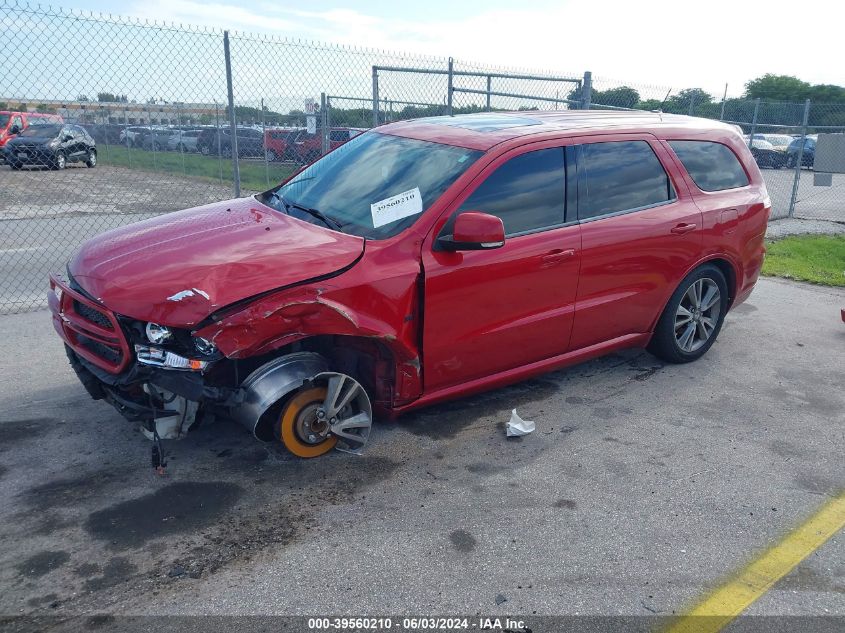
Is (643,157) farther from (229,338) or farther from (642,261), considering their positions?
(229,338)

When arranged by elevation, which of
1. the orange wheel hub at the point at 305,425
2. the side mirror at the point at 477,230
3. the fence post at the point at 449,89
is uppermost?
the fence post at the point at 449,89

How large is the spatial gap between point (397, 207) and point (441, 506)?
1649 mm

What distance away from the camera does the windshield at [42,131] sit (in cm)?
1446

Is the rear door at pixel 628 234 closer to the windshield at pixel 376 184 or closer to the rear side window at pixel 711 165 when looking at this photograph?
the rear side window at pixel 711 165

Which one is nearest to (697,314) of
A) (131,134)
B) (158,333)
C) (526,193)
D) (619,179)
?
(619,179)

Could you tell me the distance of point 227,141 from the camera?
48.1 ft

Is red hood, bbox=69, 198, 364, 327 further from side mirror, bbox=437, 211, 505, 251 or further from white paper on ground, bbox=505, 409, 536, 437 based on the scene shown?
white paper on ground, bbox=505, 409, 536, 437

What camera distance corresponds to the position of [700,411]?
15.3ft

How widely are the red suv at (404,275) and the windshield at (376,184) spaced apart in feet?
0.05

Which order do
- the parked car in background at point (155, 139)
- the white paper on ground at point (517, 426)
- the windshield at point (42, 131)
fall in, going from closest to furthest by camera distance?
the white paper on ground at point (517, 426)
the windshield at point (42, 131)
the parked car in background at point (155, 139)

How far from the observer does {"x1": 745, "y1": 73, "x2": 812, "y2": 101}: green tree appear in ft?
170

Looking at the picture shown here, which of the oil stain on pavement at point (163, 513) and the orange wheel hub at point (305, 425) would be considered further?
the orange wheel hub at point (305, 425)

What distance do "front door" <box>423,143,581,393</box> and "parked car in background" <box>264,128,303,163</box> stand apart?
775cm

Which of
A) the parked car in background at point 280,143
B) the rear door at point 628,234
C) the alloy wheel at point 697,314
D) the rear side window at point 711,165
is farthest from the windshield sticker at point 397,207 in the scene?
the parked car in background at point 280,143
